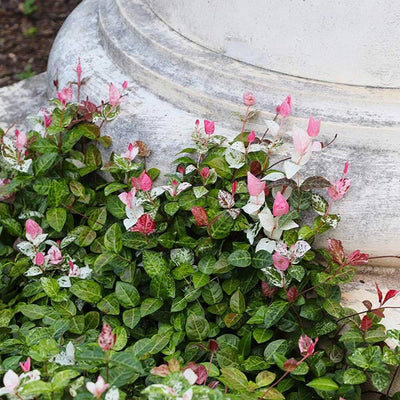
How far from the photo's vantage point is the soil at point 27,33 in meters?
4.07

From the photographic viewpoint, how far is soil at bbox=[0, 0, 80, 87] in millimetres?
4066

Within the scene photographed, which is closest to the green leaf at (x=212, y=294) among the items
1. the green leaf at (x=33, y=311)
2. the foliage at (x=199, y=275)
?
the foliage at (x=199, y=275)

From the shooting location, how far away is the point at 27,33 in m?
4.42

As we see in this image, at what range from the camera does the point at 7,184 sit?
210 cm

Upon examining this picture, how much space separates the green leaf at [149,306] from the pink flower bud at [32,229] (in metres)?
0.37

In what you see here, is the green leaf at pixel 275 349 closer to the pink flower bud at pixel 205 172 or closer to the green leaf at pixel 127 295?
the green leaf at pixel 127 295

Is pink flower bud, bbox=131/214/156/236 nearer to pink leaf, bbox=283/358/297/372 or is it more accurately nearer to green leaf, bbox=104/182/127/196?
green leaf, bbox=104/182/127/196

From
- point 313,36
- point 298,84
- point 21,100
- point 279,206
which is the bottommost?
point 21,100

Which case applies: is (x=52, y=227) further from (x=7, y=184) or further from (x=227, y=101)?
(x=227, y=101)

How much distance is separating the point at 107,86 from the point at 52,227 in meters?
0.55

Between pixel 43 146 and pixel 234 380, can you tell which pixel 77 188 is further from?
pixel 234 380

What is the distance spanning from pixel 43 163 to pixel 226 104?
58 centimetres

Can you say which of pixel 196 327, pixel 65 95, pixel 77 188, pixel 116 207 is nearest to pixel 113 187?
pixel 116 207

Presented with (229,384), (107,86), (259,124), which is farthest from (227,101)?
(229,384)
